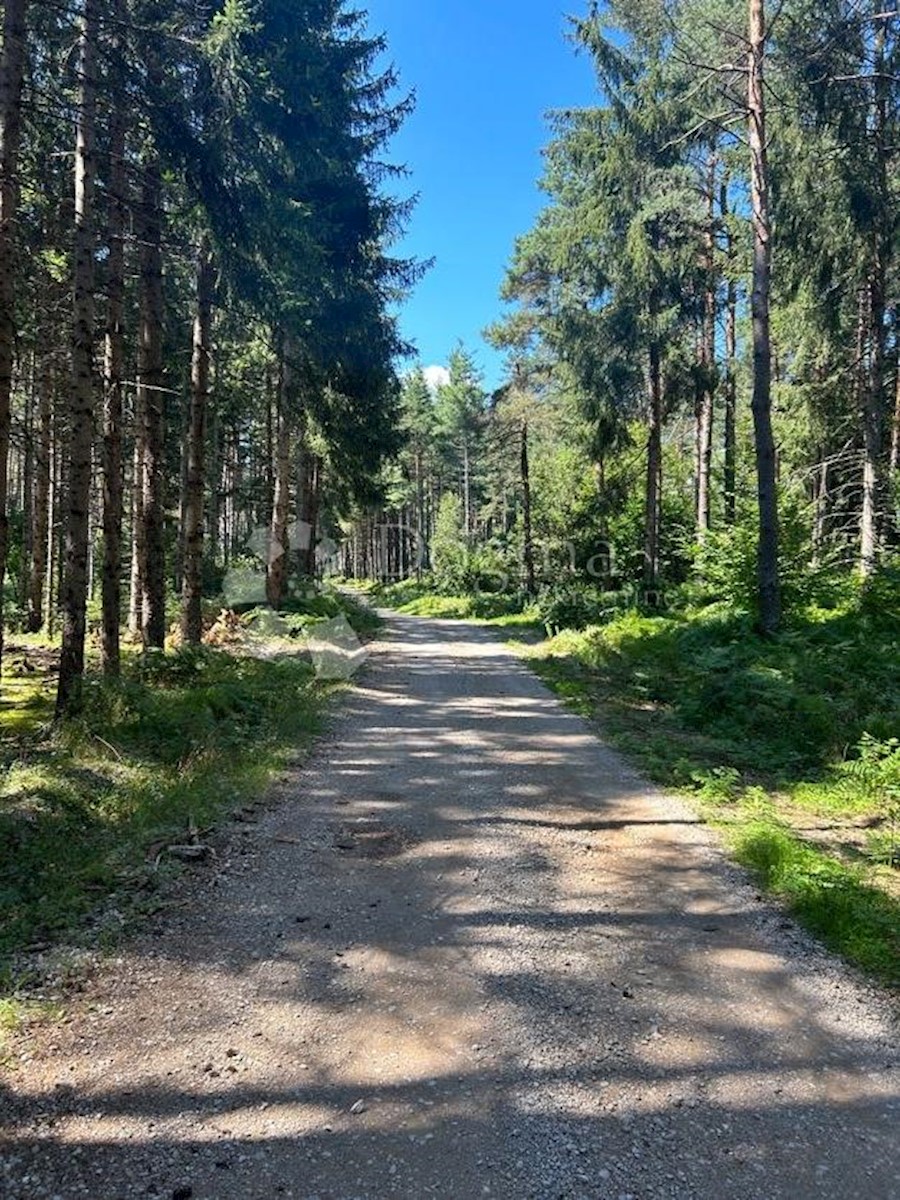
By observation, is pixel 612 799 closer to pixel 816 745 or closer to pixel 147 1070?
pixel 816 745

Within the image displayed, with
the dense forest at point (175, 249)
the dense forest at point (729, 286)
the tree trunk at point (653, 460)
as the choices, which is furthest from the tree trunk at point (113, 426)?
the tree trunk at point (653, 460)

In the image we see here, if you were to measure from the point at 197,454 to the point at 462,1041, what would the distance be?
1114 cm

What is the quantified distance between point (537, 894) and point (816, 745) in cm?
483

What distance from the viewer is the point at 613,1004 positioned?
A: 3.50 metres

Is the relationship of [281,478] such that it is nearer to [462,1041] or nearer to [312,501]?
[312,501]

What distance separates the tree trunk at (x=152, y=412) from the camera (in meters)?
11.2

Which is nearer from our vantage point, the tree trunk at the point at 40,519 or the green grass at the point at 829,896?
the green grass at the point at 829,896

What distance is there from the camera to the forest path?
2.51 meters

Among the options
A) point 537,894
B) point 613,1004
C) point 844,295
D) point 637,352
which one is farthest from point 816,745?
point 637,352

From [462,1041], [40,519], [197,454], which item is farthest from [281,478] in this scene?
[462,1041]

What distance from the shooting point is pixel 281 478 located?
17.9 metres

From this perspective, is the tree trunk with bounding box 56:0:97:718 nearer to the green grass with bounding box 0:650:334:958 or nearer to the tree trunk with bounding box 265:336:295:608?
the green grass with bounding box 0:650:334:958

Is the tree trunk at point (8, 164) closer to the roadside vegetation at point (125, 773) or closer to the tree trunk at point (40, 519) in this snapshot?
the roadside vegetation at point (125, 773)

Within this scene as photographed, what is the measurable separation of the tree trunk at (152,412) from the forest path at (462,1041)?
7588 millimetres
